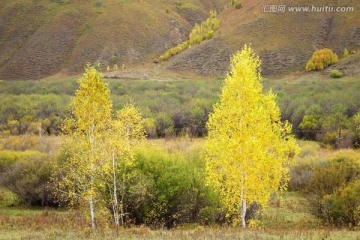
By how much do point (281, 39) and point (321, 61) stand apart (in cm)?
1668

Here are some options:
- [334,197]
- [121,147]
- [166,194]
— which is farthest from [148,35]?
[121,147]

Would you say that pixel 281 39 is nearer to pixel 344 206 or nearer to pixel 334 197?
pixel 334 197

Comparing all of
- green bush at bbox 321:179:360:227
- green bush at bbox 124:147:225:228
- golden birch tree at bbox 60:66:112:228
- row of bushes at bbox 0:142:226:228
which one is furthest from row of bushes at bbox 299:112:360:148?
golden birch tree at bbox 60:66:112:228

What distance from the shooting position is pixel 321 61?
104m

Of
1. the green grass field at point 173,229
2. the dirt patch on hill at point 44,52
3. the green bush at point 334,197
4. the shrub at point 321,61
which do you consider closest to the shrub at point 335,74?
the shrub at point 321,61

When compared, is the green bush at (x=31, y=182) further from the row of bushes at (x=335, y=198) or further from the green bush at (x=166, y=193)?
the row of bushes at (x=335, y=198)

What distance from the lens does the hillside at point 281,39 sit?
373 feet

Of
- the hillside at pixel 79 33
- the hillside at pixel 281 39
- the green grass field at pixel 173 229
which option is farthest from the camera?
the hillside at pixel 79 33

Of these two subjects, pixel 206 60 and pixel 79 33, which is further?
pixel 79 33

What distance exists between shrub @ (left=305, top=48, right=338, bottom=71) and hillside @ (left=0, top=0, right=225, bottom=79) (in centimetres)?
4808

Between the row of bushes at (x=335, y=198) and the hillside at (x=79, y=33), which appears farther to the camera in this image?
the hillside at (x=79, y=33)

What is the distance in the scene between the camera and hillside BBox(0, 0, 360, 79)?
116750 millimetres

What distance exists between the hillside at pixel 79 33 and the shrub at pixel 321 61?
1893 inches

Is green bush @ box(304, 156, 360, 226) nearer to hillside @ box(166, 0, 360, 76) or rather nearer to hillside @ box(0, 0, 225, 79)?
hillside @ box(166, 0, 360, 76)
